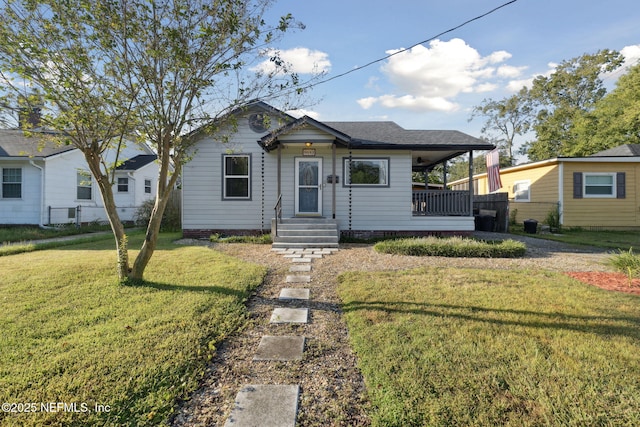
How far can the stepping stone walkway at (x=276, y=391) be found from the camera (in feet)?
6.51

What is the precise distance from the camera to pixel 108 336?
2.98 m

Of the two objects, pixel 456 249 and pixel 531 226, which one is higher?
pixel 531 226

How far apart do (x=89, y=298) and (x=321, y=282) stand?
3.20m

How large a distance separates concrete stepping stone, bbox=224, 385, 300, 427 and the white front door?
839 cm

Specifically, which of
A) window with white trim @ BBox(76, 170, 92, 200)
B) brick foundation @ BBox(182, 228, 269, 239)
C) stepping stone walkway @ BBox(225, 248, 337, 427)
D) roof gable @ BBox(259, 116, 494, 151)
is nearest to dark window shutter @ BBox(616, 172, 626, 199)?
roof gable @ BBox(259, 116, 494, 151)

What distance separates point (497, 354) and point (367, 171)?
838 centimetres

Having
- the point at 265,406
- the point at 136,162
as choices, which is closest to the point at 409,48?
the point at 265,406

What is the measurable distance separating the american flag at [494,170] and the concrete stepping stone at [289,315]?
11430mm

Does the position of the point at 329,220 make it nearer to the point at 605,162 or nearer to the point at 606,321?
the point at 606,321

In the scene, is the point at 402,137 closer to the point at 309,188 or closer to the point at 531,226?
the point at 309,188

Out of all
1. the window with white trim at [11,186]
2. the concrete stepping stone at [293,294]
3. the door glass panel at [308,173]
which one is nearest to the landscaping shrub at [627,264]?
the concrete stepping stone at [293,294]

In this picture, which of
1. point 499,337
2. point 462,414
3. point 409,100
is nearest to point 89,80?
point 462,414

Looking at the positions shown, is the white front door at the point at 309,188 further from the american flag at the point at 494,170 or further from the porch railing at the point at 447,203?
the american flag at the point at 494,170

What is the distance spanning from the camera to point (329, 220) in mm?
9875
